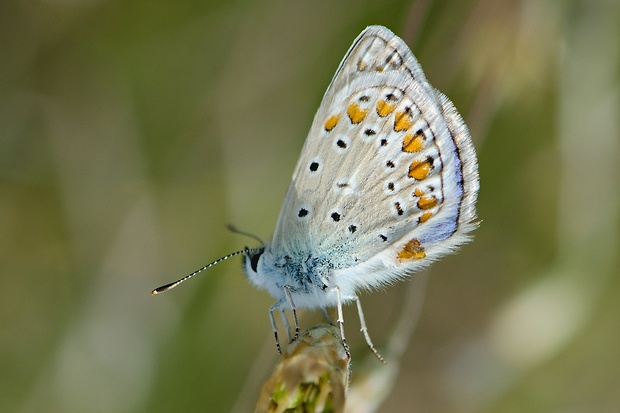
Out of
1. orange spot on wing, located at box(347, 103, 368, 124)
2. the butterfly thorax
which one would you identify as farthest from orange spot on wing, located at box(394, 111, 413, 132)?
the butterfly thorax

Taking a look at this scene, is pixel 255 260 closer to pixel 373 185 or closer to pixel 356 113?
pixel 373 185

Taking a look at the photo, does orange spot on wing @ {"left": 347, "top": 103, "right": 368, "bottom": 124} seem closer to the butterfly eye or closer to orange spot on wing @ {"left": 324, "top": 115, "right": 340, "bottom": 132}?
orange spot on wing @ {"left": 324, "top": 115, "right": 340, "bottom": 132}

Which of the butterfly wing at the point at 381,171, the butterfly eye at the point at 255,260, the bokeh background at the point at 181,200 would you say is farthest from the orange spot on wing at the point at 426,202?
the bokeh background at the point at 181,200

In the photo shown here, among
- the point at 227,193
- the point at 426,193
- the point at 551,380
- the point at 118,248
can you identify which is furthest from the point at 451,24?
the point at 551,380

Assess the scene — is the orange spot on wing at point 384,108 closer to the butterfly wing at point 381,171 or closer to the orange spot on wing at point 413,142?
the butterfly wing at point 381,171

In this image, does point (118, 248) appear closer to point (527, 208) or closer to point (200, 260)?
point (200, 260)

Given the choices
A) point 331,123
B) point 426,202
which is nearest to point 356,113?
point 331,123
